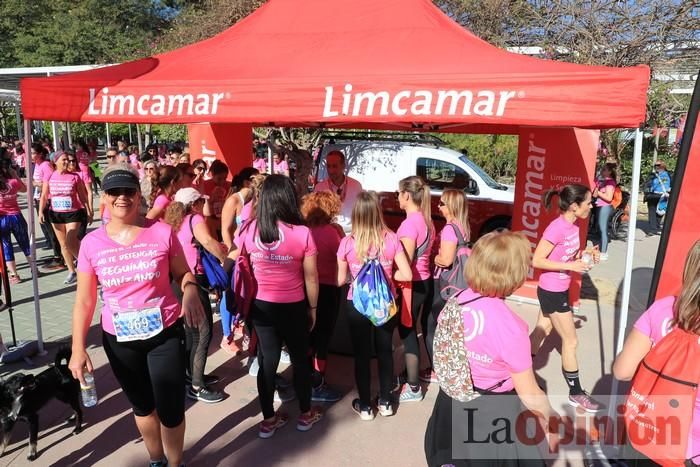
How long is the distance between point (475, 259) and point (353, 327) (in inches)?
61.1

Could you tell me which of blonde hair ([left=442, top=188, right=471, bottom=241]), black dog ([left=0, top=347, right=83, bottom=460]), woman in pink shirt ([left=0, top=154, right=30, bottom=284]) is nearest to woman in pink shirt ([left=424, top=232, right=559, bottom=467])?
blonde hair ([left=442, top=188, right=471, bottom=241])

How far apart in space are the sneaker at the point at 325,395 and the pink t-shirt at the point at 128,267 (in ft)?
5.97

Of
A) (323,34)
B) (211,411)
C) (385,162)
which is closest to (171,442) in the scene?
(211,411)

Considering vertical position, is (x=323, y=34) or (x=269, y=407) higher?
(x=323, y=34)

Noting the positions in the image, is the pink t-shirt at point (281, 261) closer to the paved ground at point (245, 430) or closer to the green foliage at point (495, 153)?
the paved ground at point (245, 430)

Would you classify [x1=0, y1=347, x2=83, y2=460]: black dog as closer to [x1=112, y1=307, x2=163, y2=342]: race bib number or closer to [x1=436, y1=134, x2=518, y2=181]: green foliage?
[x1=112, y1=307, x2=163, y2=342]: race bib number

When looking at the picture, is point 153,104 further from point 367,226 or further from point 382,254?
point 382,254

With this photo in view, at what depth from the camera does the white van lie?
9438mm

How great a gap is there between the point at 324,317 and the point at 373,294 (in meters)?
0.88

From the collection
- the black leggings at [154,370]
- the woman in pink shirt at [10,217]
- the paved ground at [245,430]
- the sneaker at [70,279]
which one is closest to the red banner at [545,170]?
the paved ground at [245,430]

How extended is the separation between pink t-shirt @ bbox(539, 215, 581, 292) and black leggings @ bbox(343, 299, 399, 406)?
124 cm

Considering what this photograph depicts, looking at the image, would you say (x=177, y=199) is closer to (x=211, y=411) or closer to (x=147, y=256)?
(x=147, y=256)

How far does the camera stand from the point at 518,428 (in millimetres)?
2326

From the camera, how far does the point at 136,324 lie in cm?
266
